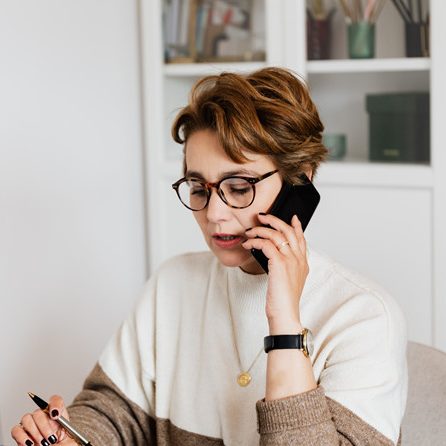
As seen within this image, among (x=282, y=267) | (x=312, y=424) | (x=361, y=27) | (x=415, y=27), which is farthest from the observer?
(x=361, y=27)

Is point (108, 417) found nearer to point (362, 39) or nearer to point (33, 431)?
point (33, 431)

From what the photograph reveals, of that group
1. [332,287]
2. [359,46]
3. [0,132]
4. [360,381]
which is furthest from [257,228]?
[359,46]

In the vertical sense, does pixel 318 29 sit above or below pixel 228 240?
above

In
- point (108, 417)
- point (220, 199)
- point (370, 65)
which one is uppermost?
point (370, 65)

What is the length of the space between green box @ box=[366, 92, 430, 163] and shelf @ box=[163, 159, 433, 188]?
2.5 inches

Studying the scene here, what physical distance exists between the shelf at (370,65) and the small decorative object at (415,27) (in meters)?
0.03

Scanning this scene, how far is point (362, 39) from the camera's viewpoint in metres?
2.74

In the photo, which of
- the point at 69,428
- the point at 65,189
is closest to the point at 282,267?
the point at 69,428

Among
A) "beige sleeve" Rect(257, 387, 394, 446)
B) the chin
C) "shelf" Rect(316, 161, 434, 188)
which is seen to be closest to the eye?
the chin

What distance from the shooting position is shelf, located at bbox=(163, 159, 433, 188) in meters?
2.59

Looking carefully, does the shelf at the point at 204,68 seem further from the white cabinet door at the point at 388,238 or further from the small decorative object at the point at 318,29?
the white cabinet door at the point at 388,238

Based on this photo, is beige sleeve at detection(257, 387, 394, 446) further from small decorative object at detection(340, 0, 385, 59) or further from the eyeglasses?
small decorative object at detection(340, 0, 385, 59)

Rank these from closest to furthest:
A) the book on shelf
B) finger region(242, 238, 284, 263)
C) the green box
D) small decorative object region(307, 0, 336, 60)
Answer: finger region(242, 238, 284, 263) < the green box < small decorative object region(307, 0, 336, 60) < the book on shelf

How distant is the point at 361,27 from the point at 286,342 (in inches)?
61.9
